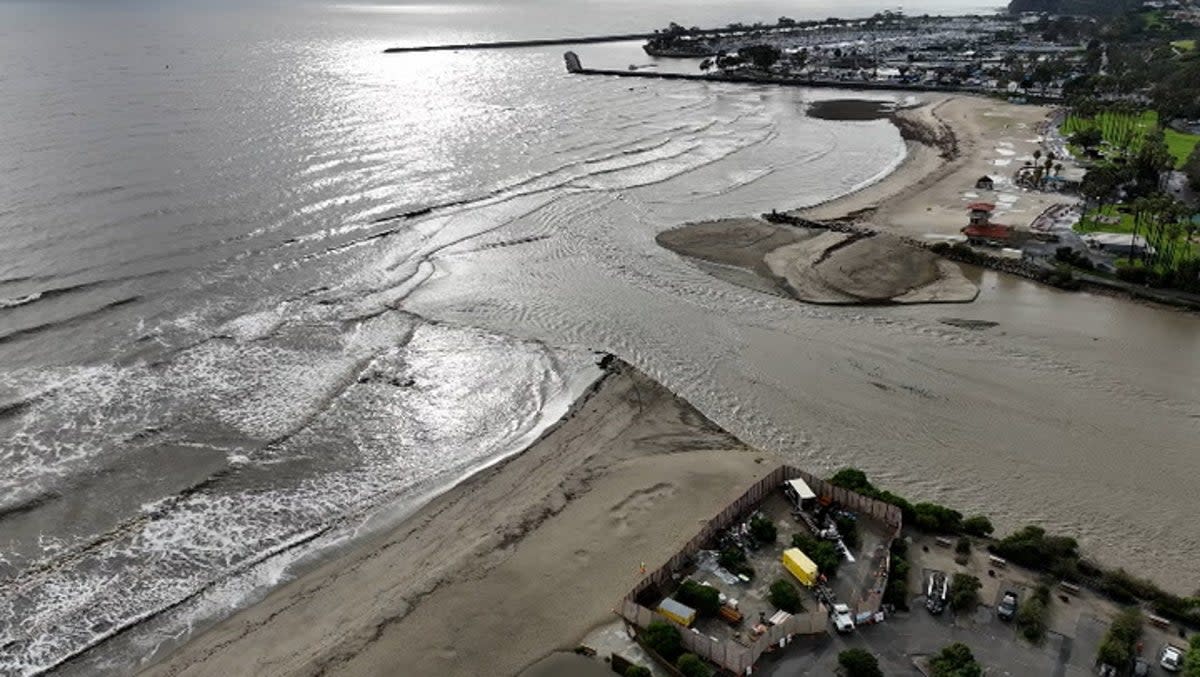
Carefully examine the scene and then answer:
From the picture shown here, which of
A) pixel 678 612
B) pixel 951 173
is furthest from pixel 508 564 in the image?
pixel 951 173

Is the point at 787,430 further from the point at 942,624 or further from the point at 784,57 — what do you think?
the point at 784,57

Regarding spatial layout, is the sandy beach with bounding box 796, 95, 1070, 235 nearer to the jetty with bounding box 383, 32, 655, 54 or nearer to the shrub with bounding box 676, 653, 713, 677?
the shrub with bounding box 676, 653, 713, 677

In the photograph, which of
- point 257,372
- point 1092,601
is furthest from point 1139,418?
point 257,372

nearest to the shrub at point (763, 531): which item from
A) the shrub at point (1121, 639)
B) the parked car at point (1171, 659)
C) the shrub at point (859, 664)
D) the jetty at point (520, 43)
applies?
the shrub at point (859, 664)

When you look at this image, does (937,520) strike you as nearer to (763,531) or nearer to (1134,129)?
(763,531)

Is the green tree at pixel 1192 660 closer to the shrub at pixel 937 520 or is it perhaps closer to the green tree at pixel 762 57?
the shrub at pixel 937 520

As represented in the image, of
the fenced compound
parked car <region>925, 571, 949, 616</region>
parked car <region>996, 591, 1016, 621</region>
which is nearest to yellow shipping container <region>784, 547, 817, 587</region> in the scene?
the fenced compound

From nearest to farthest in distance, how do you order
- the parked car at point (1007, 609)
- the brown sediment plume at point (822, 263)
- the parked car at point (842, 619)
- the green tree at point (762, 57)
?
the parked car at point (842, 619) < the parked car at point (1007, 609) < the brown sediment plume at point (822, 263) < the green tree at point (762, 57)
